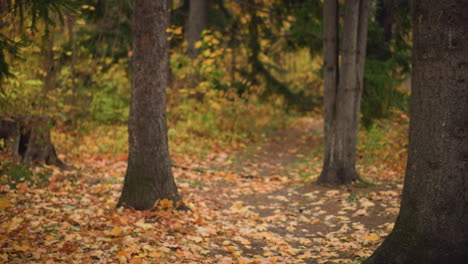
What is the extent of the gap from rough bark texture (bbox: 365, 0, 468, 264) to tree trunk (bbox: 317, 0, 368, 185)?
14.4ft

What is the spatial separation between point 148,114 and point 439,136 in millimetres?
3943

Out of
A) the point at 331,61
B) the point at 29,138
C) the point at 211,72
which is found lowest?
the point at 29,138

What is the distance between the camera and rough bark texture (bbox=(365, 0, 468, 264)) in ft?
10.9

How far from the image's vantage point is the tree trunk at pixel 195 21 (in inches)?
598

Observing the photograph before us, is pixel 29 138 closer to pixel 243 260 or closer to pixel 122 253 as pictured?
pixel 122 253

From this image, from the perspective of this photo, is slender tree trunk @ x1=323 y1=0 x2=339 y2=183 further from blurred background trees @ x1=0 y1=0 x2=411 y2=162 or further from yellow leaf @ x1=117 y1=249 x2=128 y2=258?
yellow leaf @ x1=117 y1=249 x2=128 y2=258

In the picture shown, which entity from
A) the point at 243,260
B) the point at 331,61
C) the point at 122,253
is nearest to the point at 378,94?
the point at 331,61

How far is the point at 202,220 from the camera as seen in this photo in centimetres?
618

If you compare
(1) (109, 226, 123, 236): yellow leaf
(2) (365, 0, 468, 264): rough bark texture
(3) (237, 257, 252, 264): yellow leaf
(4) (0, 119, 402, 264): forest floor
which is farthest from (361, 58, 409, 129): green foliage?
(1) (109, 226, 123, 236): yellow leaf

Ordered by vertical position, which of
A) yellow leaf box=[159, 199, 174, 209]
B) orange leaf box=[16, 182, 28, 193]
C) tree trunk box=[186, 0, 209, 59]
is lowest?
yellow leaf box=[159, 199, 174, 209]

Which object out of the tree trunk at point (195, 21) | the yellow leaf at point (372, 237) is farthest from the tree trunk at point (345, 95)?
the tree trunk at point (195, 21)

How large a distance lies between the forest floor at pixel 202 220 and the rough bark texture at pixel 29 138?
0.47 metres

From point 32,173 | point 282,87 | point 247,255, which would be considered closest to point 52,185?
point 32,173

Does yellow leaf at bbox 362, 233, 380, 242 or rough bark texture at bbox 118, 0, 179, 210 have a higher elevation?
rough bark texture at bbox 118, 0, 179, 210
